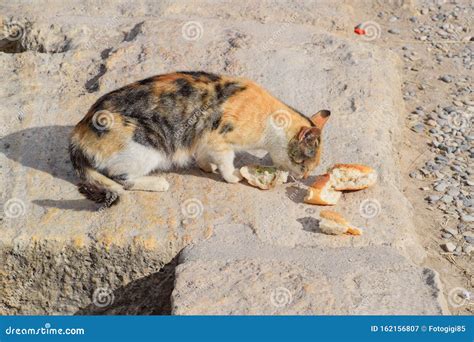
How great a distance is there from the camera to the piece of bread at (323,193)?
5645 mm

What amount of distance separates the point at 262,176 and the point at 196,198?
1.88 ft

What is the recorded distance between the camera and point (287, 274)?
193 inches

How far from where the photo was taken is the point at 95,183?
5555 millimetres

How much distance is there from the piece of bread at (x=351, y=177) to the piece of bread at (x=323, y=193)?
0.16 ft

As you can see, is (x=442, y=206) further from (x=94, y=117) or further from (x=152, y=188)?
(x=94, y=117)

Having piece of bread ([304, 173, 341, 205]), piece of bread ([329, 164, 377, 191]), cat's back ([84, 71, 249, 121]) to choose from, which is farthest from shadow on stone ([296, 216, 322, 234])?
cat's back ([84, 71, 249, 121])

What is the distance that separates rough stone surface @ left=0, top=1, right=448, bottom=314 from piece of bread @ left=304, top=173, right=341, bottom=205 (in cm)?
9

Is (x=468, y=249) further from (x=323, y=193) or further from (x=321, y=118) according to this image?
(x=321, y=118)

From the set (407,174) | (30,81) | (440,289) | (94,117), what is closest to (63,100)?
(30,81)

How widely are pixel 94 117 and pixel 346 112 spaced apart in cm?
250

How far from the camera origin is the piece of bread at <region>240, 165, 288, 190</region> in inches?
229

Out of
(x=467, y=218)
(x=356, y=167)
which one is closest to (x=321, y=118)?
(x=356, y=167)

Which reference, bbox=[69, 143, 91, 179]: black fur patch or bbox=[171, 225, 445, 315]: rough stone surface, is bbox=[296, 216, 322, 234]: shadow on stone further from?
bbox=[69, 143, 91, 179]: black fur patch

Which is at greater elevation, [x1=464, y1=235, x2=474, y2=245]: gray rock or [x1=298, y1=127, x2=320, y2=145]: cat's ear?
[x1=298, y1=127, x2=320, y2=145]: cat's ear
